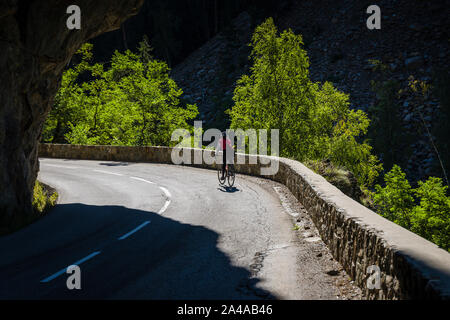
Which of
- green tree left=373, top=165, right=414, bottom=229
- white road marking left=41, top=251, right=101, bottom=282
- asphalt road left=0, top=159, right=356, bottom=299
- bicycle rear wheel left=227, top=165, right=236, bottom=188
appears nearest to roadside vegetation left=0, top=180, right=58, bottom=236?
asphalt road left=0, top=159, right=356, bottom=299

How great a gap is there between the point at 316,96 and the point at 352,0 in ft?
131

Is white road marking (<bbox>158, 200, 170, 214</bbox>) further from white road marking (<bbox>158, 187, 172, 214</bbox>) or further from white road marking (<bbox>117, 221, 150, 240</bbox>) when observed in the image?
white road marking (<bbox>117, 221, 150, 240</bbox>)

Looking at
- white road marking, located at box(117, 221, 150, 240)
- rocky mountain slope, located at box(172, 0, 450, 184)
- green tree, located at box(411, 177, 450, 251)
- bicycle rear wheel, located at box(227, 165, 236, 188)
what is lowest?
green tree, located at box(411, 177, 450, 251)

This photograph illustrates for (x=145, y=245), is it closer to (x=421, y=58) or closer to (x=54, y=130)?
(x=54, y=130)

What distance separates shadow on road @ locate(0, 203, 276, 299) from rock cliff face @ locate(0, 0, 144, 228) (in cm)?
128

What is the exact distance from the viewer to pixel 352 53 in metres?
48.7

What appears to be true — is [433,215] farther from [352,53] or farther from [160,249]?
[352,53]

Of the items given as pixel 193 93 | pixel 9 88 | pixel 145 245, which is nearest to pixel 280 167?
pixel 145 245

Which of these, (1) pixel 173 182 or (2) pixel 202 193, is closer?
(2) pixel 202 193

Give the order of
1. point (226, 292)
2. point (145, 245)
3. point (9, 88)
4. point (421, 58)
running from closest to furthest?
point (226, 292)
point (145, 245)
point (9, 88)
point (421, 58)

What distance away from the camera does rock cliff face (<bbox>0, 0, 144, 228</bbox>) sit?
338 inches

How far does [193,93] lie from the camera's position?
187ft

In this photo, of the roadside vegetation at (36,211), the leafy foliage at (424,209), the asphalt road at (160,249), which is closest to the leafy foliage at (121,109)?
the asphalt road at (160,249)

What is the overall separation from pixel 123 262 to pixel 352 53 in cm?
4993
